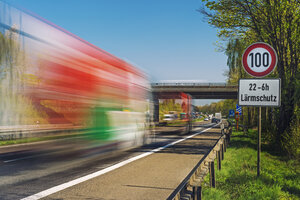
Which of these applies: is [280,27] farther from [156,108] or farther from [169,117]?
[169,117]

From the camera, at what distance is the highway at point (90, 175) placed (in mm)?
6370

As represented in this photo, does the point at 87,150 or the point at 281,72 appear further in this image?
the point at 281,72

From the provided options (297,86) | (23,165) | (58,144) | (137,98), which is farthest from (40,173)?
(297,86)

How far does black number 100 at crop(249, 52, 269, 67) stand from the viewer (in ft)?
24.5

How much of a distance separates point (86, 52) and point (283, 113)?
368 inches

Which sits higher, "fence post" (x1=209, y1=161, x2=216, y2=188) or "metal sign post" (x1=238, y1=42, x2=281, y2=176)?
"metal sign post" (x1=238, y1=42, x2=281, y2=176)

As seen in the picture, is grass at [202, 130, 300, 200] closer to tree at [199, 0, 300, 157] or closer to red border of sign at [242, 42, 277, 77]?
red border of sign at [242, 42, 277, 77]

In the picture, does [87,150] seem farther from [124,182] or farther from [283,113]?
[283,113]

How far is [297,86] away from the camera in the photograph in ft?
39.3

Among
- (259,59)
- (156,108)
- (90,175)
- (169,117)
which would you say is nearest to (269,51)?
(259,59)

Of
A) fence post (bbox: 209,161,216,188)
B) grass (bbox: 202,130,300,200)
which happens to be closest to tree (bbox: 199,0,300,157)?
grass (bbox: 202,130,300,200)

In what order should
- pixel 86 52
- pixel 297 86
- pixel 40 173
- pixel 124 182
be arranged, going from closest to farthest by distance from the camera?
pixel 124 182
pixel 40 173
pixel 86 52
pixel 297 86

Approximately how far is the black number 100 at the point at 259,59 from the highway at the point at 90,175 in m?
3.34

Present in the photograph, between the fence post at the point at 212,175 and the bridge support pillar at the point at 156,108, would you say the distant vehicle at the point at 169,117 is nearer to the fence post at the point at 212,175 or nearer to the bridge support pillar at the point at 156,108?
the bridge support pillar at the point at 156,108
